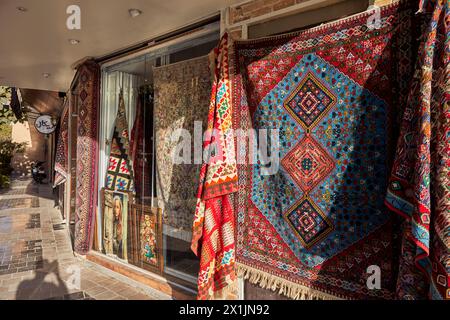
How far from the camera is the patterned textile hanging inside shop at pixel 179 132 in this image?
2857mm

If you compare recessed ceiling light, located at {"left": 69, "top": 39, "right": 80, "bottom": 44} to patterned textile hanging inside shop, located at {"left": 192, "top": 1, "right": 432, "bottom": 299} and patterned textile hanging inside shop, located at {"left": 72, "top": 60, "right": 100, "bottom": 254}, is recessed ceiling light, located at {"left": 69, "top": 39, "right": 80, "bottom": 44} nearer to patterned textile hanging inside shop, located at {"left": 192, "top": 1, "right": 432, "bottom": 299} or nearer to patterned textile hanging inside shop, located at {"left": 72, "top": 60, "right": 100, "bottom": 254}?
patterned textile hanging inside shop, located at {"left": 72, "top": 60, "right": 100, "bottom": 254}

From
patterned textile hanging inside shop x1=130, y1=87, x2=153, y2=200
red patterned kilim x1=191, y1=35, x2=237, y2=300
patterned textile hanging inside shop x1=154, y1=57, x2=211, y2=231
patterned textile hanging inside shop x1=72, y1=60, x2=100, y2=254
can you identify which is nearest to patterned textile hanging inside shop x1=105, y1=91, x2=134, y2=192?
patterned textile hanging inside shop x1=130, y1=87, x2=153, y2=200

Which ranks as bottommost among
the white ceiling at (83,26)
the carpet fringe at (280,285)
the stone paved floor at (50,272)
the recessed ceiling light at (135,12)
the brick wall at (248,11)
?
the stone paved floor at (50,272)

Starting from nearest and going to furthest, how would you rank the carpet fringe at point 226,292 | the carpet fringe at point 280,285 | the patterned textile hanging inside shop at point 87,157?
the carpet fringe at point 280,285 < the carpet fringe at point 226,292 < the patterned textile hanging inside shop at point 87,157

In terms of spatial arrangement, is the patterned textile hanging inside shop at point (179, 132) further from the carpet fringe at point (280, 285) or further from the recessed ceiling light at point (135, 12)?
the carpet fringe at point (280, 285)

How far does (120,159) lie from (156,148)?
879 mm

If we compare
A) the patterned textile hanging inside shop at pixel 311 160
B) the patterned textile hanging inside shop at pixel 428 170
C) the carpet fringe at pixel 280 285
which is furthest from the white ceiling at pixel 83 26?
the carpet fringe at pixel 280 285

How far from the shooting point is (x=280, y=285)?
212cm

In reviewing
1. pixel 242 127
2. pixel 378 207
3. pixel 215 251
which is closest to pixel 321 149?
pixel 378 207

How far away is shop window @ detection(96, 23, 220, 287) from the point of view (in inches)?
116

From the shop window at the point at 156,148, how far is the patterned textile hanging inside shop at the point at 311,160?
2.14 ft

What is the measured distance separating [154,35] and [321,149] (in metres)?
2.33

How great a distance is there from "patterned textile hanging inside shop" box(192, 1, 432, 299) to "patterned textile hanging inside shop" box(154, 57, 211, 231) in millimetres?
566
